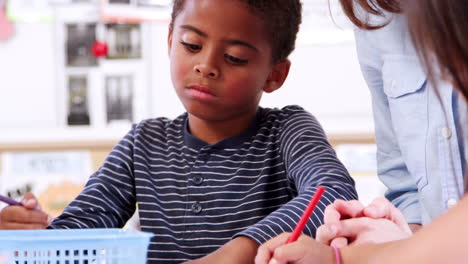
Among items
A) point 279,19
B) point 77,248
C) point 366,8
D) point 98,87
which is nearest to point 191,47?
point 279,19

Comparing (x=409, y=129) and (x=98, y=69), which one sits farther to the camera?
(x=98, y=69)

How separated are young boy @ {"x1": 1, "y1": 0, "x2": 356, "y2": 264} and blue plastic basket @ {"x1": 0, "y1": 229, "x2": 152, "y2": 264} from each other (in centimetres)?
42

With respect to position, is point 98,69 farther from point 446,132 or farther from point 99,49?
point 446,132

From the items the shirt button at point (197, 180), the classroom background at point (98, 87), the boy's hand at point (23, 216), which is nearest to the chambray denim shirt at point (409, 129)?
the shirt button at point (197, 180)

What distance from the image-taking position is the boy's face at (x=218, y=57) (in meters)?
1.11

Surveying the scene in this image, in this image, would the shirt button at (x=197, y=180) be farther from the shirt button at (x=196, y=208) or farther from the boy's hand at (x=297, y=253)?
the boy's hand at (x=297, y=253)

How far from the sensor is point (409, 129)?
3.81 feet

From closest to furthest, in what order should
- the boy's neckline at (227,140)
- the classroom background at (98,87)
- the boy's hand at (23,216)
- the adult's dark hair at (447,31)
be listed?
the adult's dark hair at (447,31) < the boy's hand at (23,216) < the boy's neckline at (227,140) < the classroom background at (98,87)

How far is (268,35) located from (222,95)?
13 centimetres

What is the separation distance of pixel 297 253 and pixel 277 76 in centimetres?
62

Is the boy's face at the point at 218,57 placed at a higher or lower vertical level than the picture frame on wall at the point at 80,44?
higher

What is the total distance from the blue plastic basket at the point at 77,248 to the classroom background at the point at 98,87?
185cm

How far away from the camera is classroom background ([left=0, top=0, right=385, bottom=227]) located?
8.21ft

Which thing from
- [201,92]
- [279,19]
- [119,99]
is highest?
[279,19]
